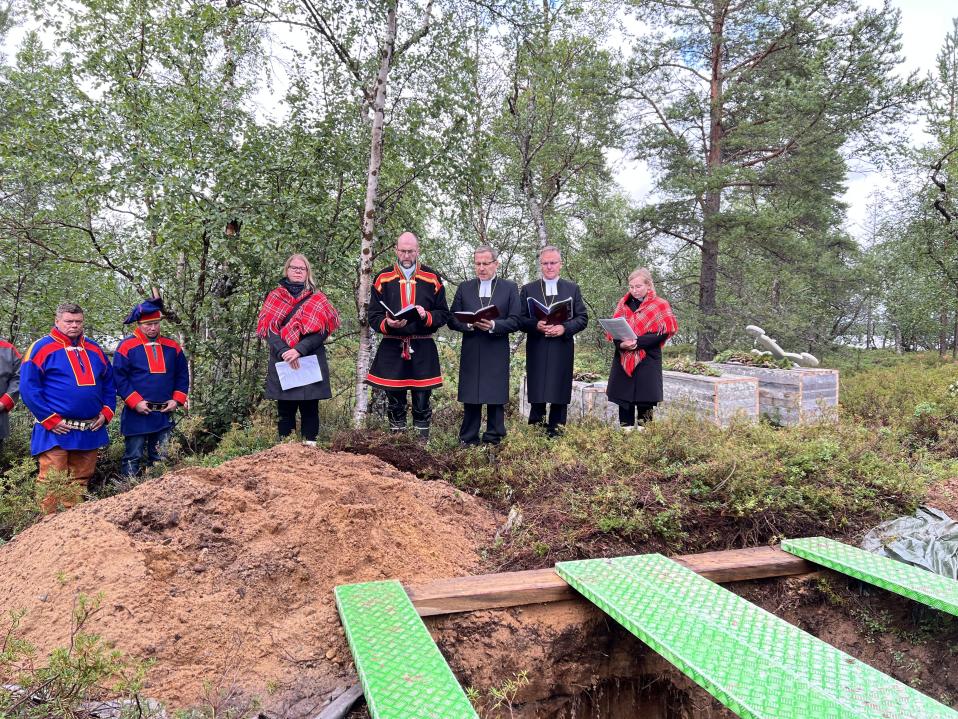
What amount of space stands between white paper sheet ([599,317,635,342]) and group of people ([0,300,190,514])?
4.18m

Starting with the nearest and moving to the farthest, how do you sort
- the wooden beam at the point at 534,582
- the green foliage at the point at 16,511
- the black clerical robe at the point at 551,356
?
the wooden beam at the point at 534,582 → the green foliage at the point at 16,511 → the black clerical robe at the point at 551,356

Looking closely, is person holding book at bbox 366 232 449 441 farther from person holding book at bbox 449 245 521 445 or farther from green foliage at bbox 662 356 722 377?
green foliage at bbox 662 356 722 377

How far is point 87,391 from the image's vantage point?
504 cm

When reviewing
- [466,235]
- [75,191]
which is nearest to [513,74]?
[466,235]

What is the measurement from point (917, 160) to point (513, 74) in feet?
26.9

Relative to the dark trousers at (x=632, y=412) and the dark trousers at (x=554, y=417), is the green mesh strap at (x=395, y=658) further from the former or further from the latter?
the dark trousers at (x=632, y=412)

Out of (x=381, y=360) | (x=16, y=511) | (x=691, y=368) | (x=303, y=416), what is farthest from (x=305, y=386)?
(x=691, y=368)

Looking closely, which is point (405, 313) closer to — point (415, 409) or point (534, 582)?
point (415, 409)

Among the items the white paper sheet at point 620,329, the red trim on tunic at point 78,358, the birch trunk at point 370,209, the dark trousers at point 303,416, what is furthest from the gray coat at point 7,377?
the white paper sheet at point 620,329

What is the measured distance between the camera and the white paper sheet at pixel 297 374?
17.0 ft

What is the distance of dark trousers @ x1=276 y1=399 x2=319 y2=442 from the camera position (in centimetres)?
538

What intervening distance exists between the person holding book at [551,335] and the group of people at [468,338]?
10 millimetres

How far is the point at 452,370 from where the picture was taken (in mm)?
7891

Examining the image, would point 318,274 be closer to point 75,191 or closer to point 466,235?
point 75,191
